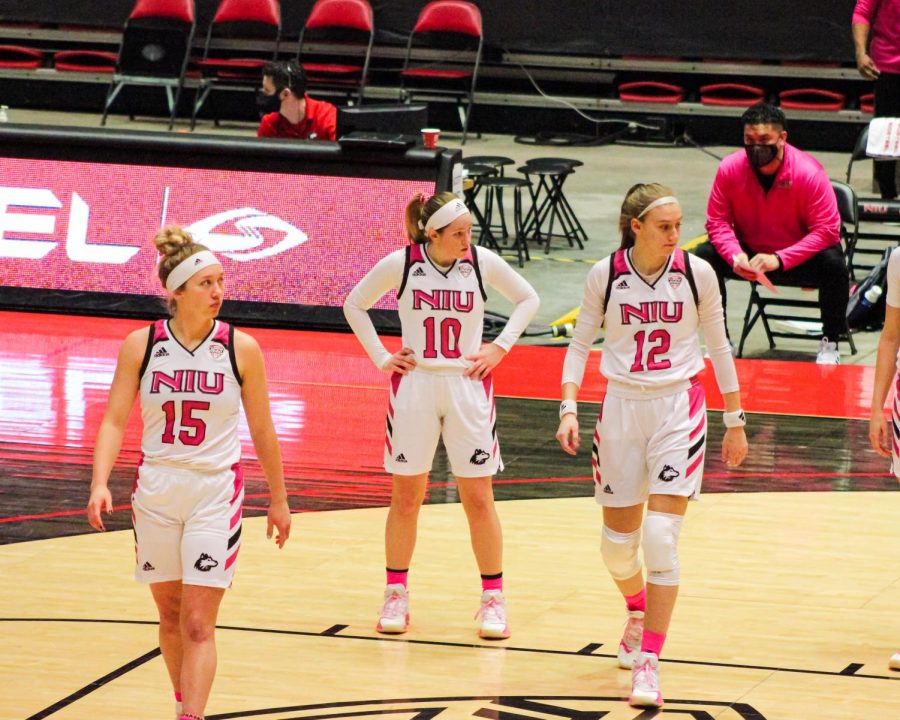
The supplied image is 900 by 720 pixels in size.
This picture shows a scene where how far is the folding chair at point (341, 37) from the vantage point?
709 inches

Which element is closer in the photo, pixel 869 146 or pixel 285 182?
pixel 285 182

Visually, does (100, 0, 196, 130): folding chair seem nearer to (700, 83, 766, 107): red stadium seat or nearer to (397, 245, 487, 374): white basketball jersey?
(700, 83, 766, 107): red stadium seat

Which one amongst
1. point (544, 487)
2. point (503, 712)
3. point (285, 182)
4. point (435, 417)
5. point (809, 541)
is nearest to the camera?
point (503, 712)

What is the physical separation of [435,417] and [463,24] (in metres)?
12.4

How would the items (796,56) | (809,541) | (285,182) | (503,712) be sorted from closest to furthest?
(503,712) < (809,541) < (285,182) < (796,56)

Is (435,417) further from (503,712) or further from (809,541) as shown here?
(809,541)

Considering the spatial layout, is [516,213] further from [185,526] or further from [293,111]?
[185,526]

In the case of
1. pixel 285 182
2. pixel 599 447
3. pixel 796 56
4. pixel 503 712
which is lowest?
pixel 503 712

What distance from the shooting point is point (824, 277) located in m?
10.4

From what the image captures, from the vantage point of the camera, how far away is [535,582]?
22.1 feet

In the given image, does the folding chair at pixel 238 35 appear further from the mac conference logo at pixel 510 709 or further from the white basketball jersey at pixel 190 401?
the white basketball jersey at pixel 190 401

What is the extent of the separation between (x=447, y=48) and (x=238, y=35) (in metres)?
2.42

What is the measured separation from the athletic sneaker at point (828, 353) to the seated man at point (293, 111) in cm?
386

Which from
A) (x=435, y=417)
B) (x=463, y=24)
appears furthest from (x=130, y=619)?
(x=463, y=24)
